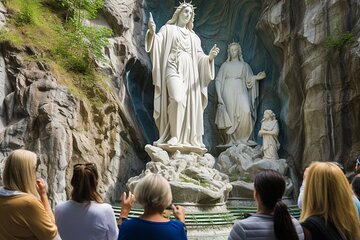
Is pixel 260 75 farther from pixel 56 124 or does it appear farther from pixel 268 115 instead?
pixel 56 124

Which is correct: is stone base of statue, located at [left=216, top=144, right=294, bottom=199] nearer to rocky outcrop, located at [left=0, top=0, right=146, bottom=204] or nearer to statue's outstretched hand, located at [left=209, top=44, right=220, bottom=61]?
statue's outstretched hand, located at [left=209, top=44, right=220, bottom=61]

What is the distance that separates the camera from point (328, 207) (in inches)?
108

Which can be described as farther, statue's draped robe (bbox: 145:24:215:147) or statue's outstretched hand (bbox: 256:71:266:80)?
statue's outstretched hand (bbox: 256:71:266:80)

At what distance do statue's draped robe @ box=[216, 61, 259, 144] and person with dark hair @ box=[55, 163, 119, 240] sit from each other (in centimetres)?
934

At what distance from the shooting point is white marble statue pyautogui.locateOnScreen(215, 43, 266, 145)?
12367 millimetres

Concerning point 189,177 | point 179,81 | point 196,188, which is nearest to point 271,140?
point 179,81

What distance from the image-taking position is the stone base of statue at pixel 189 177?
28.8 feet

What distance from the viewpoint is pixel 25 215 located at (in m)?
2.88

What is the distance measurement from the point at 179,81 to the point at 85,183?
308 inches

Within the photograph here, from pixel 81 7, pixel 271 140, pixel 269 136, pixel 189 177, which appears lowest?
pixel 189 177

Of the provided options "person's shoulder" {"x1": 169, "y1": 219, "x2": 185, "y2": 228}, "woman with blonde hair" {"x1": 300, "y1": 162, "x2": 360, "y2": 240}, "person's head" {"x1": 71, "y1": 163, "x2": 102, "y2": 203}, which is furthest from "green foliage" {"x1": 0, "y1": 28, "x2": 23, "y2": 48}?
"woman with blonde hair" {"x1": 300, "y1": 162, "x2": 360, "y2": 240}

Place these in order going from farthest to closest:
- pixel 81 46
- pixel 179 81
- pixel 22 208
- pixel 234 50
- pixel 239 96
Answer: pixel 234 50 < pixel 239 96 < pixel 179 81 < pixel 81 46 < pixel 22 208

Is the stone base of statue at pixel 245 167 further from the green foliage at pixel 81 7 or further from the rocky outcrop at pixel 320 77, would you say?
the green foliage at pixel 81 7

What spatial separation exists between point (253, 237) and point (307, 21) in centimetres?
957
